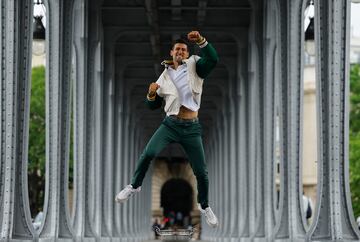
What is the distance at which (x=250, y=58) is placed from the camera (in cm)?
4209

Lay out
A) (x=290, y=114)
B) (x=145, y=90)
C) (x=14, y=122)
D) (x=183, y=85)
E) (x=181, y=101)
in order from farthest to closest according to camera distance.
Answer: (x=145, y=90), (x=290, y=114), (x=14, y=122), (x=181, y=101), (x=183, y=85)

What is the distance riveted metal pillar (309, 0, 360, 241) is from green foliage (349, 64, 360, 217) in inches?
1370

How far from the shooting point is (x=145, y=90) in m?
59.0

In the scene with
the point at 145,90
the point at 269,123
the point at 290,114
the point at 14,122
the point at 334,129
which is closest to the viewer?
the point at 14,122

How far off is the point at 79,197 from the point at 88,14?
6.69 meters

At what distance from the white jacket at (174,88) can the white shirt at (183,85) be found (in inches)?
1.6

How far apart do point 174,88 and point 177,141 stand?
0.66 meters

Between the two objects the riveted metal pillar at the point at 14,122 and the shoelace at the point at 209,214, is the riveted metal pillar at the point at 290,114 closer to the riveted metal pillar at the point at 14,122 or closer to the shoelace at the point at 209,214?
the riveted metal pillar at the point at 14,122

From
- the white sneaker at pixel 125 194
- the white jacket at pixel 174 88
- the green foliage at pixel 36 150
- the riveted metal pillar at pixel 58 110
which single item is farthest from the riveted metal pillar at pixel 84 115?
the green foliage at pixel 36 150

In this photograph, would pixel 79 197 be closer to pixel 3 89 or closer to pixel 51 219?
pixel 51 219

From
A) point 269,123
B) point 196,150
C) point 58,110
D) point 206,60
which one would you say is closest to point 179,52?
point 206,60

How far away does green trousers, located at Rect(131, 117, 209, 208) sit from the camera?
1289cm

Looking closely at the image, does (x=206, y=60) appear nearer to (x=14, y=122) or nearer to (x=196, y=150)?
(x=196, y=150)

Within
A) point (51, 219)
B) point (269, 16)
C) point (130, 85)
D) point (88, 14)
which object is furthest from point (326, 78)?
point (130, 85)
